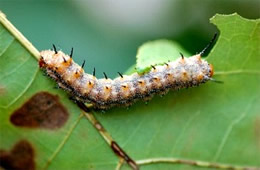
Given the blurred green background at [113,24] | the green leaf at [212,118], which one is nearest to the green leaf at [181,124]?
the green leaf at [212,118]

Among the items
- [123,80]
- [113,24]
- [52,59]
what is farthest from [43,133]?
[113,24]

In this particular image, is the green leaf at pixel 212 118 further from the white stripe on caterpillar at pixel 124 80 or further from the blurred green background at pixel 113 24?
the blurred green background at pixel 113 24

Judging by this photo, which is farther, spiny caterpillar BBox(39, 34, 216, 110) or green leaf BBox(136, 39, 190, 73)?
green leaf BBox(136, 39, 190, 73)

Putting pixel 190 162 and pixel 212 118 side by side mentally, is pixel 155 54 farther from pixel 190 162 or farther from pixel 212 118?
pixel 190 162

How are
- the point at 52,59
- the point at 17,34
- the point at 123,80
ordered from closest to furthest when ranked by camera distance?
the point at 17,34 → the point at 52,59 → the point at 123,80

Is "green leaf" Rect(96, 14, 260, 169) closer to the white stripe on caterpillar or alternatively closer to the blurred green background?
the white stripe on caterpillar

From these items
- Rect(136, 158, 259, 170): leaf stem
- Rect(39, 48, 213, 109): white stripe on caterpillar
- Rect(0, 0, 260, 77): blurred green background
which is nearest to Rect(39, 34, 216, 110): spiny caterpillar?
Rect(39, 48, 213, 109): white stripe on caterpillar
